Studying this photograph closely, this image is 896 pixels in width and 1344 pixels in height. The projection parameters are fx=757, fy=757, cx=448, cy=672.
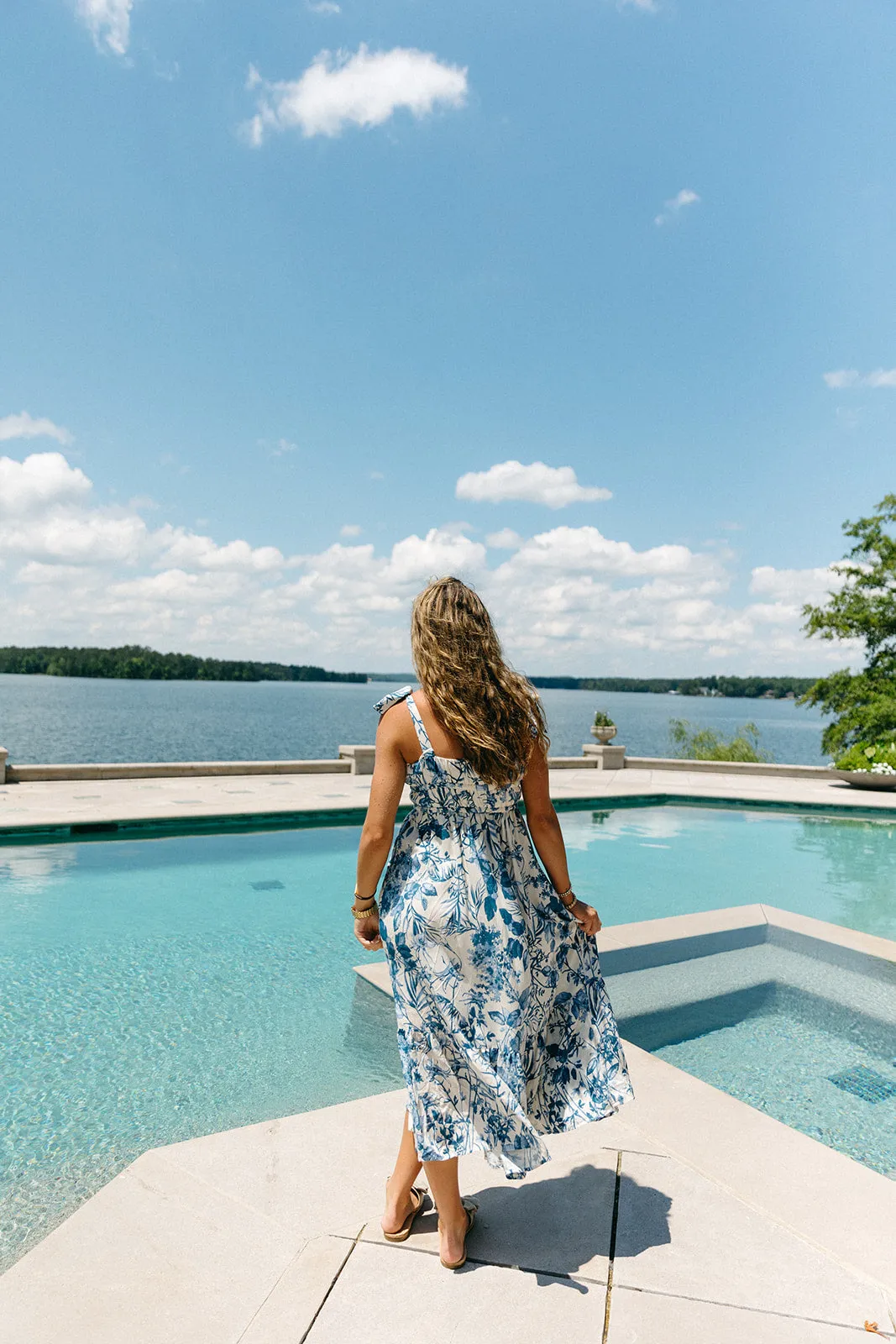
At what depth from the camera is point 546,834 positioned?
6.75ft

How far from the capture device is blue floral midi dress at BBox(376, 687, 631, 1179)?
1.85 m

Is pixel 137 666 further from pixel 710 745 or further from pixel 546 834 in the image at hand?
pixel 546 834

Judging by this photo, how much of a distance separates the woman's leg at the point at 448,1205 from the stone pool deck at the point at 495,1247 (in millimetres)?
52

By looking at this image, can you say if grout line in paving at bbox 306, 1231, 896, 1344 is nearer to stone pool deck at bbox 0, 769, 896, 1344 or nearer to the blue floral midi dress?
stone pool deck at bbox 0, 769, 896, 1344

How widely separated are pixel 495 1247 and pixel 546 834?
1.06 metres

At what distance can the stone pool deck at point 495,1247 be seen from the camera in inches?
67.2

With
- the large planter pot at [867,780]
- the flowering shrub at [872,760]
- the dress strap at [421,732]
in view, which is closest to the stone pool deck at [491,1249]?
the dress strap at [421,732]

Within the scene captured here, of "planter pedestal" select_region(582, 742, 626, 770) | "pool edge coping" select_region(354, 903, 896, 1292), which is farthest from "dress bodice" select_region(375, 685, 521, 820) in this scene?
"planter pedestal" select_region(582, 742, 626, 770)

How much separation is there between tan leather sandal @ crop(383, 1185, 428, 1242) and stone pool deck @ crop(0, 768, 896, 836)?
25.3 feet

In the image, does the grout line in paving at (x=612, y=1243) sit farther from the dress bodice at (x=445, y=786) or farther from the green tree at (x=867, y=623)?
the green tree at (x=867, y=623)

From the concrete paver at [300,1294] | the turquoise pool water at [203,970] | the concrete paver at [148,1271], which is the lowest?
the turquoise pool water at [203,970]

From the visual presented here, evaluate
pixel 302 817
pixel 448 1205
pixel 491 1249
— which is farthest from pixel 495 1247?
pixel 302 817

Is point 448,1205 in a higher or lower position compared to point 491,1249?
higher

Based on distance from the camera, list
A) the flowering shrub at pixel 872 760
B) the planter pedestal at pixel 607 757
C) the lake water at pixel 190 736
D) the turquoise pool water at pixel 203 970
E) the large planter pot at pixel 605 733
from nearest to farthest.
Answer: the turquoise pool water at pixel 203 970 → the flowering shrub at pixel 872 760 → the planter pedestal at pixel 607 757 → the large planter pot at pixel 605 733 → the lake water at pixel 190 736
